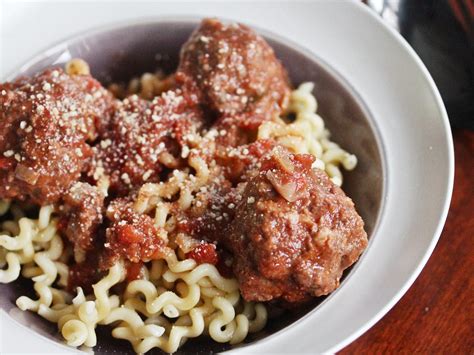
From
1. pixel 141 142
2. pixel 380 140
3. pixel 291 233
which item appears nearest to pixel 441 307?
pixel 380 140

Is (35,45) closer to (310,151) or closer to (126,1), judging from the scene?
(126,1)

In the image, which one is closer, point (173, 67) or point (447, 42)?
point (447, 42)

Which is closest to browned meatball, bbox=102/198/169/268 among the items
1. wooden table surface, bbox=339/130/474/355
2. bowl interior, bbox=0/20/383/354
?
bowl interior, bbox=0/20/383/354

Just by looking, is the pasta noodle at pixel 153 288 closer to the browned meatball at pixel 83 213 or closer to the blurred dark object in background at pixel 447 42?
the browned meatball at pixel 83 213

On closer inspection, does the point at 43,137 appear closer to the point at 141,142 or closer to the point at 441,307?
the point at 141,142

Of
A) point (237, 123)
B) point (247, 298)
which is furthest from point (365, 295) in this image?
point (237, 123)

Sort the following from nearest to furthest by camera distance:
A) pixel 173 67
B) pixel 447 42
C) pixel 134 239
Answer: pixel 134 239 → pixel 447 42 → pixel 173 67

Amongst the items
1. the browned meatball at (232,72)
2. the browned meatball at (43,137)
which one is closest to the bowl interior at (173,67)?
the browned meatball at (232,72)
